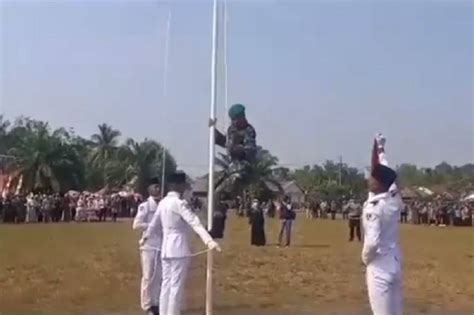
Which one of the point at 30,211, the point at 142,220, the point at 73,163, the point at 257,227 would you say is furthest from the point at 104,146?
the point at 142,220

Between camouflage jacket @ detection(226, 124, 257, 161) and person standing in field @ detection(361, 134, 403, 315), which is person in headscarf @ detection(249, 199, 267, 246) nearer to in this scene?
camouflage jacket @ detection(226, 124, 257, 161)

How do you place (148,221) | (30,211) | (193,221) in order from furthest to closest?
(30,211), (148,221), (193,221)

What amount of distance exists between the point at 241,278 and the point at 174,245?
856 cm

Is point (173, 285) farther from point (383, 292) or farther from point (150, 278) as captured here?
point (383, 292)

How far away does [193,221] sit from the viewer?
11672mm

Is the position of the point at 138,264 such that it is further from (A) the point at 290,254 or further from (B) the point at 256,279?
(A) the point at 290,254

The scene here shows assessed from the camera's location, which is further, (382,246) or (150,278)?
(150,278)

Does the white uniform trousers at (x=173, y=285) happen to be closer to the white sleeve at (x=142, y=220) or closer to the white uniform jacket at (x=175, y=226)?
the white uniform jacket at (x=175, y=226)

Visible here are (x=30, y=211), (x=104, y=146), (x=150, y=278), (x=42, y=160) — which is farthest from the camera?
(x=104, y=146)

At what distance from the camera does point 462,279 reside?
21.2 metres

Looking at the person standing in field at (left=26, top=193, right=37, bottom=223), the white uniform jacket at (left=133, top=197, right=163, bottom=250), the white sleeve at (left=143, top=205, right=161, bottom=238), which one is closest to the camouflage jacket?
the white sleeve at (left=143, top=205, right=161, bottom=238)

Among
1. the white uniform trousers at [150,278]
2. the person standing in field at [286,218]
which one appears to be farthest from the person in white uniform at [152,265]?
the person standing in field at [286,218]

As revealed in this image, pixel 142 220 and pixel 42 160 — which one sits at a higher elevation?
pixel 42 160

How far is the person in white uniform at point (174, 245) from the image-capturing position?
11992 millimetres
